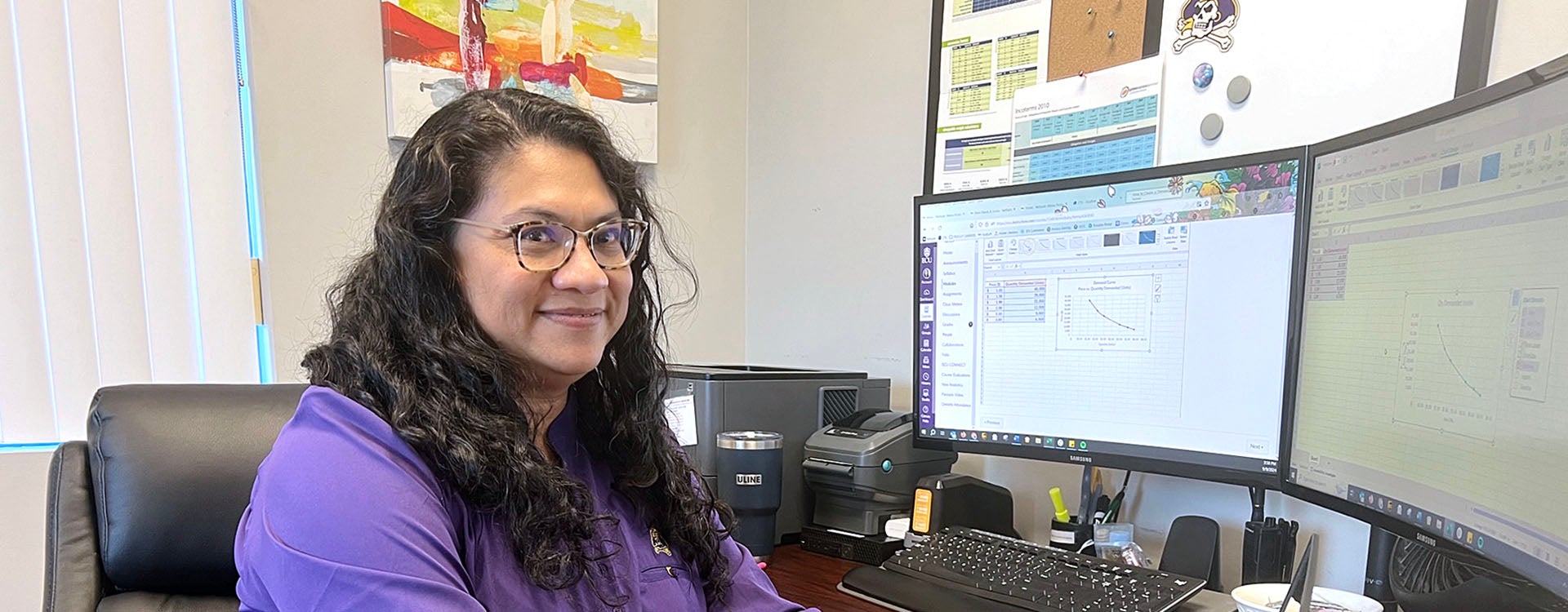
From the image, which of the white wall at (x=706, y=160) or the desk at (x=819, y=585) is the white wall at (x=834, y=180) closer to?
the white wall at (x=706, y=160)

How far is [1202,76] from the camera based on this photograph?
49.6 inches

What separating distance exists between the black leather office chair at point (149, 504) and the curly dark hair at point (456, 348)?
25 cm

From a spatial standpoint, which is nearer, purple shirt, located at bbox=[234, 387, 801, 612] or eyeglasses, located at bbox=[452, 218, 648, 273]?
purple shirt, located at bbox=[234, 387, 801, 612]

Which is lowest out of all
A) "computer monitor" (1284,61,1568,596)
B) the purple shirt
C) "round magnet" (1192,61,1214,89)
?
the purple shirt

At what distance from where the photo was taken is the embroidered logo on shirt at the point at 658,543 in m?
1.02

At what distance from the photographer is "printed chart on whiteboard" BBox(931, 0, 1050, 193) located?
4.88 ft

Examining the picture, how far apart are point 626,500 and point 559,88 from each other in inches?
44.5

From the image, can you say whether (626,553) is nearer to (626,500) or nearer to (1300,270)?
(626,500)

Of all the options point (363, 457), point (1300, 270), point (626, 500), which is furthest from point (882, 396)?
point (363, 457)

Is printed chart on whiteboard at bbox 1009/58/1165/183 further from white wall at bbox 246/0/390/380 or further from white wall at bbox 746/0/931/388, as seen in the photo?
white wall at bbox 246/0/390/380

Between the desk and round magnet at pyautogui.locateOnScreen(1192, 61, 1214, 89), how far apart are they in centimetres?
73

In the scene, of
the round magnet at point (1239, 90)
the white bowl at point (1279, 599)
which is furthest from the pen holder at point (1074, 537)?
the round magnet at point (1239, 90)

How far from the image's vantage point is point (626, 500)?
1039 millimetres

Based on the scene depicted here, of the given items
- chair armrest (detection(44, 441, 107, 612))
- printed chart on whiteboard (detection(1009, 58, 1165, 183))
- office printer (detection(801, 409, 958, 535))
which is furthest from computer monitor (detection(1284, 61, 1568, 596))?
chair armrest (detection(44, 441, 107, 612))
